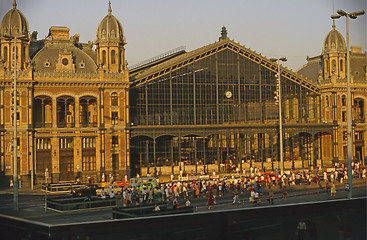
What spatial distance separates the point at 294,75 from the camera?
82.7 meters

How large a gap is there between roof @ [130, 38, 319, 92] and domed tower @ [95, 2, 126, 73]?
138 inches

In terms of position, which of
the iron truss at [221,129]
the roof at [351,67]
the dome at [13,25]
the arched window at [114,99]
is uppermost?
the dome at [13,25]

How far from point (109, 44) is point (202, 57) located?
14756 millimetres

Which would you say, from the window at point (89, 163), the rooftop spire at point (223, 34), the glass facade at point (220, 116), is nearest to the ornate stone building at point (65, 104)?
the window at point (89, 163)

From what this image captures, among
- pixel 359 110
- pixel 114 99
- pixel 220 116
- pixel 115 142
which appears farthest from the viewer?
pixel 359 110

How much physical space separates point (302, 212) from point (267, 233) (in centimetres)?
263

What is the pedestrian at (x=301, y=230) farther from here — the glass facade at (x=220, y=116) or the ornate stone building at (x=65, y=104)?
the glass facade at (x=220, y=116)

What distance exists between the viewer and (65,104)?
68312 millimetres

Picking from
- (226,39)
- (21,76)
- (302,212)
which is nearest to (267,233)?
(302,212)

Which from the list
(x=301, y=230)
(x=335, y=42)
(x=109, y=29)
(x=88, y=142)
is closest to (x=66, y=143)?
(x=88, y=142)

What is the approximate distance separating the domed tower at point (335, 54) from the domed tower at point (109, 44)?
3668 centimetres

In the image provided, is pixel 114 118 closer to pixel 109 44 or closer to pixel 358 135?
pixel 109 44

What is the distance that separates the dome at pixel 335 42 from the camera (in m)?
85.6

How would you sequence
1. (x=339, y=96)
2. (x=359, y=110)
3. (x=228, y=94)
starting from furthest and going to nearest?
(x=359, y=110), (x=339, y=96), (x=228, y=94)
